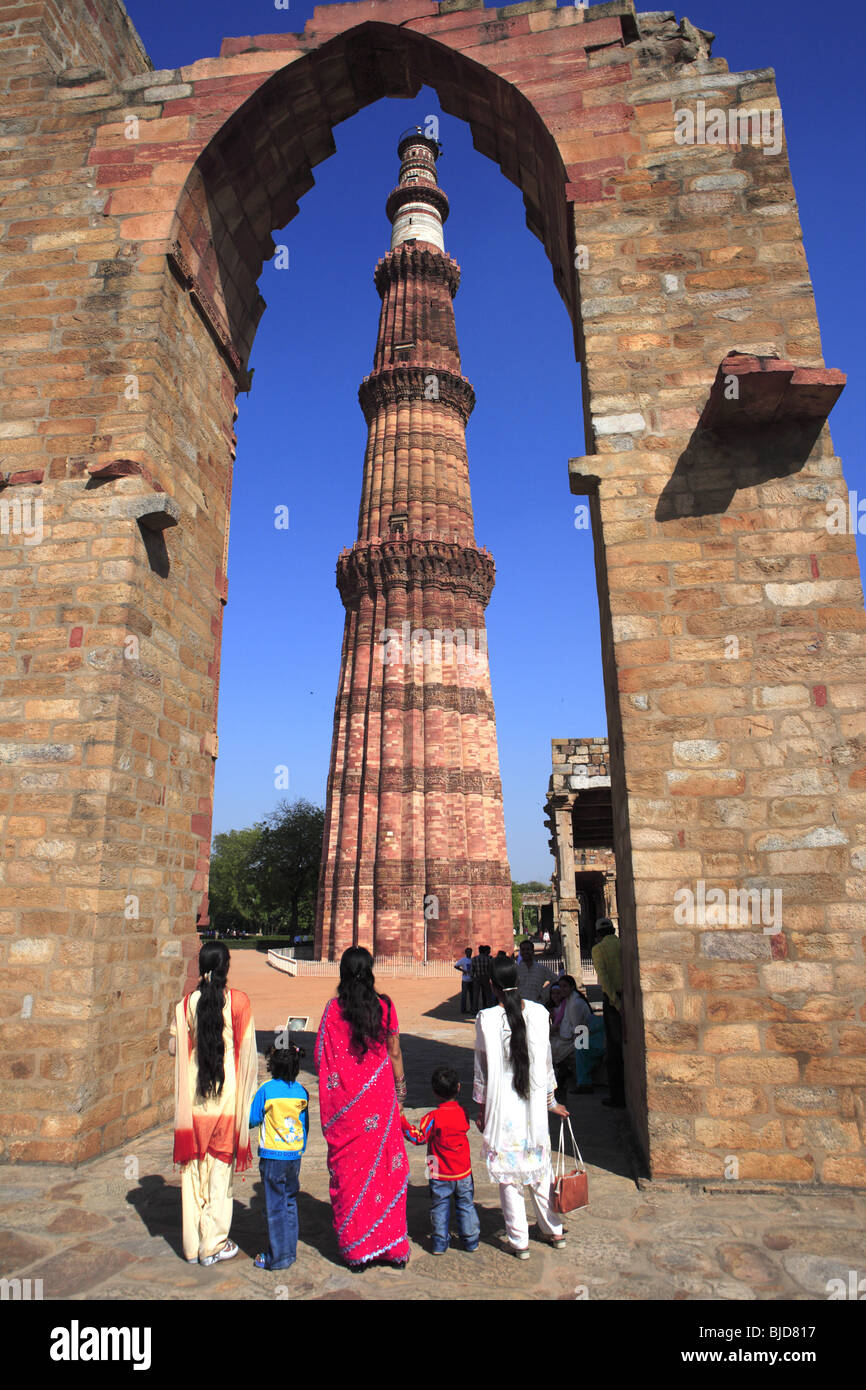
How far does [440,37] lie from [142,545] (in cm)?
455

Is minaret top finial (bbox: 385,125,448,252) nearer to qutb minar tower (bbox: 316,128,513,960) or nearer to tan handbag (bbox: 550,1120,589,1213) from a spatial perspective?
qutb minar tower (bbox: 316,128,513,960)

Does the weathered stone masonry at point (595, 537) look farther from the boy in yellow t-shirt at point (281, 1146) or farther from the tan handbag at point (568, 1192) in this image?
the boy in yellow t-shirt at point (281, 1146)

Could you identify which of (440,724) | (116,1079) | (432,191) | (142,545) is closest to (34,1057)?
(116,1079)

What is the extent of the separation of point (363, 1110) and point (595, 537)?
3409 mm

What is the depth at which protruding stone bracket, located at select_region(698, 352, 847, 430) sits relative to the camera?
4.03m

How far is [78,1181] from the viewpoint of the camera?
3758mm

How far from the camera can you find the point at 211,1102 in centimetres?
310

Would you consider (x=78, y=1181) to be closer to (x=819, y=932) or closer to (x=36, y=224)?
(x=819, y=932)

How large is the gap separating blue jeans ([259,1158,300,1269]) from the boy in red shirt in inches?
19.1
